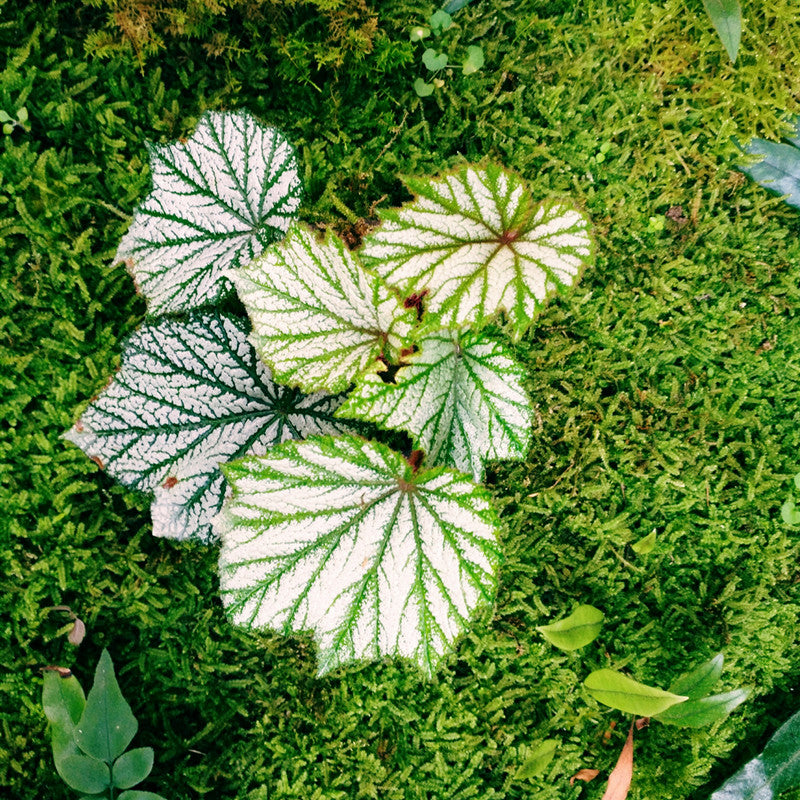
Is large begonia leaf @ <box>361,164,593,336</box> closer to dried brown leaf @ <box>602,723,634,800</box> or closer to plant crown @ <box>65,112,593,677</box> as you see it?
plant crown @ <box>65,112,593,677</box>

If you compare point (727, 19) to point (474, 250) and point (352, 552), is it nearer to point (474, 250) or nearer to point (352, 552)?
point (474, 250)

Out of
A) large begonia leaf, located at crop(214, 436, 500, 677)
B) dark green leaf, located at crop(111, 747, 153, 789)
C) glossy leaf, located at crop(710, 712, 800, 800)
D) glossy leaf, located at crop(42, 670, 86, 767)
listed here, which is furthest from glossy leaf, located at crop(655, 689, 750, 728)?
glossy leaf, located at crop(42, 670, 86, 767)

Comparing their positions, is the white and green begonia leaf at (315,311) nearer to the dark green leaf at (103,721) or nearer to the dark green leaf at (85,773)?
the dark green leaf at (103,721)

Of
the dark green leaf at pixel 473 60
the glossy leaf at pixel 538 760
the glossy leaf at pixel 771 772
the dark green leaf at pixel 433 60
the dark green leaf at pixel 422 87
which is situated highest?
the dark green leaf at pixel 473 60

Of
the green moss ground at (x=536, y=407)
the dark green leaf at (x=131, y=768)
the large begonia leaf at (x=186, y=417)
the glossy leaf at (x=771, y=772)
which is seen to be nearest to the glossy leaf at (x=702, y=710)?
the green moss ground at (x=536, y=407)

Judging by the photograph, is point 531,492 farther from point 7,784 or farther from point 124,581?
point 7,784

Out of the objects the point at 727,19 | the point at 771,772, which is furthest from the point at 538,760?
the point at 727,19
